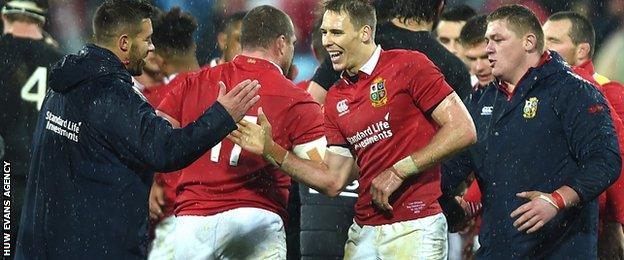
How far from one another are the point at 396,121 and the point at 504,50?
0.64 m

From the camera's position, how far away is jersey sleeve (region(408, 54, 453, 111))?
6.58 metres

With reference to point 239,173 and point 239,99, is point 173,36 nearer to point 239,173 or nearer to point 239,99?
point 239,173

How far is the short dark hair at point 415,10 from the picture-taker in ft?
25.2

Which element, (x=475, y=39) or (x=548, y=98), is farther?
(x=475, y=39)

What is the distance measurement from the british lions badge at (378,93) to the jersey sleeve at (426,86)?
0.46ft

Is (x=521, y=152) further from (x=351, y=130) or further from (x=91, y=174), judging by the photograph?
(x=91, y=174)

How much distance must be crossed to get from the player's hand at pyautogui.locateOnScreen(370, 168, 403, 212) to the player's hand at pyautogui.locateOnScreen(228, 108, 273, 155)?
0.59 m

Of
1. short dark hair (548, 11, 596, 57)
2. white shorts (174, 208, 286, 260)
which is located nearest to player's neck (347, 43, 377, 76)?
white shorts (174, 208, 286, 260)

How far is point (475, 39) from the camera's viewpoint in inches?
355

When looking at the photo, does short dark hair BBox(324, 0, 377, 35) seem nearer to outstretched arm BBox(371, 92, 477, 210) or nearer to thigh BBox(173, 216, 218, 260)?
outstretched arm BBox(371, 92, 477, 210)

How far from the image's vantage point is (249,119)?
6824mm

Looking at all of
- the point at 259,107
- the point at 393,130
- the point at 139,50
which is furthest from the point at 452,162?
the point at 139,50

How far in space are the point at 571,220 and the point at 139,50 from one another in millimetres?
2176

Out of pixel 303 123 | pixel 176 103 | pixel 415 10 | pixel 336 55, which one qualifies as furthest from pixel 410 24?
pixel 176 103
